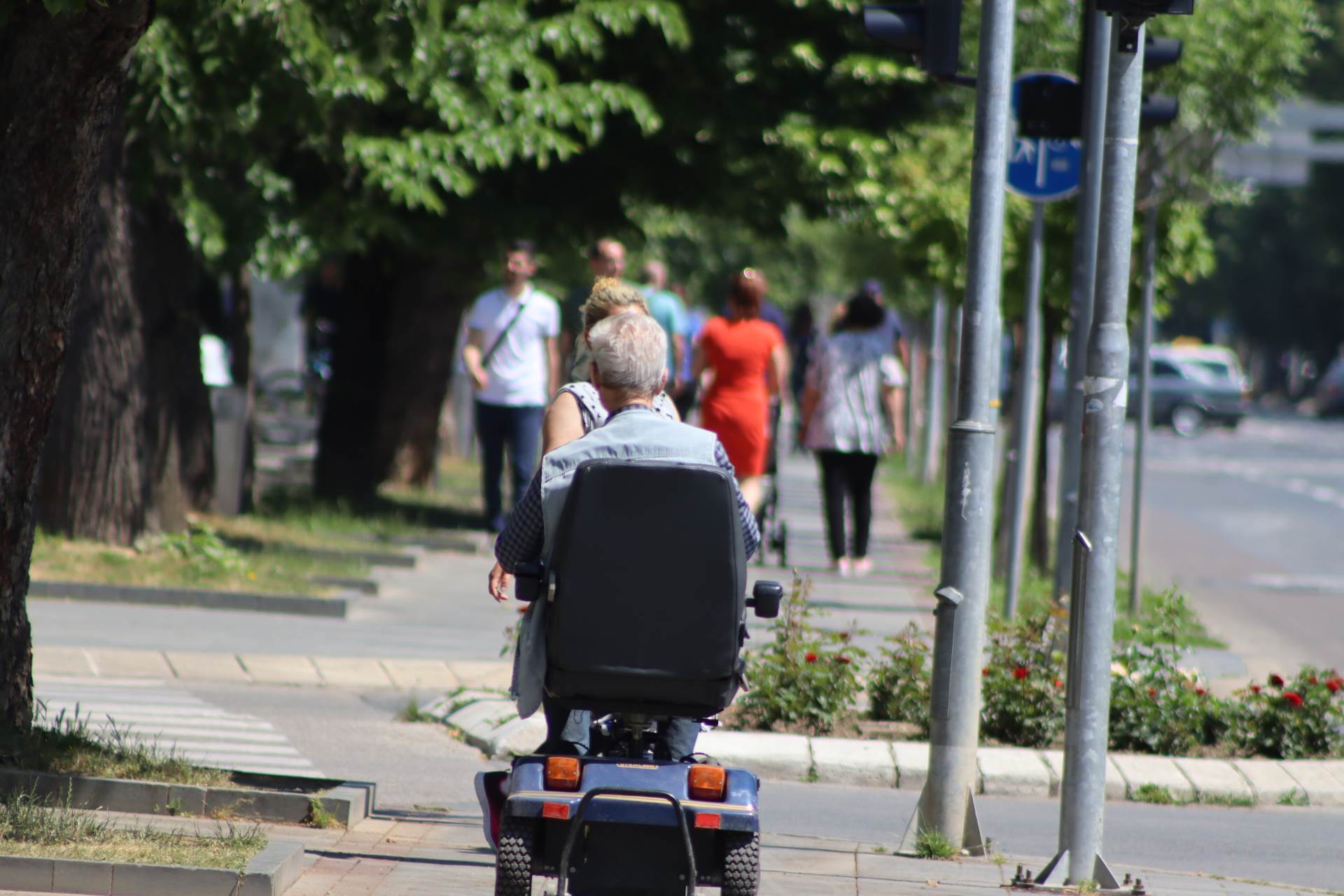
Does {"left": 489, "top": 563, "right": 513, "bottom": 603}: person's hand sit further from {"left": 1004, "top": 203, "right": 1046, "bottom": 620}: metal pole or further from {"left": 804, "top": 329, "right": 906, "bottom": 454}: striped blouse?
{"left": 804, "top": 329, "right": 906, "bottom": 454}: striped blouse

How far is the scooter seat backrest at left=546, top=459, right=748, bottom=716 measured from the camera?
14.8 ft

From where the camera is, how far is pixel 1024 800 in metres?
7.20

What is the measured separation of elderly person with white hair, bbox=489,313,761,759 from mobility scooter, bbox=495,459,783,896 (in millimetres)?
139

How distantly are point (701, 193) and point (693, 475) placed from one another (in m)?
10.5

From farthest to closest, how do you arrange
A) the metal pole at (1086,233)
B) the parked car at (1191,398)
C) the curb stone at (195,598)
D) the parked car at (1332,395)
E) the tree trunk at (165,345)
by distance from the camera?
the parked car at (1332,395), the parked car at (1191,398), the tree trunk at (165,345), the curb stone at (195,598), the metal pole at (1086,233)

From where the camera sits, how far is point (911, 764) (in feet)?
24.1

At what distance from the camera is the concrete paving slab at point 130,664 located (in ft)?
27.7

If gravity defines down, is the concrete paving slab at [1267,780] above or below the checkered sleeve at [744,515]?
below

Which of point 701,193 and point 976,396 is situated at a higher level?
point 701,193

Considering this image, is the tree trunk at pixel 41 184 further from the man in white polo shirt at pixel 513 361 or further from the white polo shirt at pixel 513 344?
the white polo shirt at pixel 513 344

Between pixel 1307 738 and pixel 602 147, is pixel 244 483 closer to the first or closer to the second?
pixel 602 147

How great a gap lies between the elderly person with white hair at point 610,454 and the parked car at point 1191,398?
4719 cm

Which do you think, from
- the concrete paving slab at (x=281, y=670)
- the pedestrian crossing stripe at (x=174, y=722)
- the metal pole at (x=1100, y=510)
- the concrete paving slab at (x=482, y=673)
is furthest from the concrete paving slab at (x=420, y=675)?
the metal pole at (x=1100, y=510)

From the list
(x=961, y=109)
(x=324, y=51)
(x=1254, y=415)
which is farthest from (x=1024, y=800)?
(x=1254, y=415)
